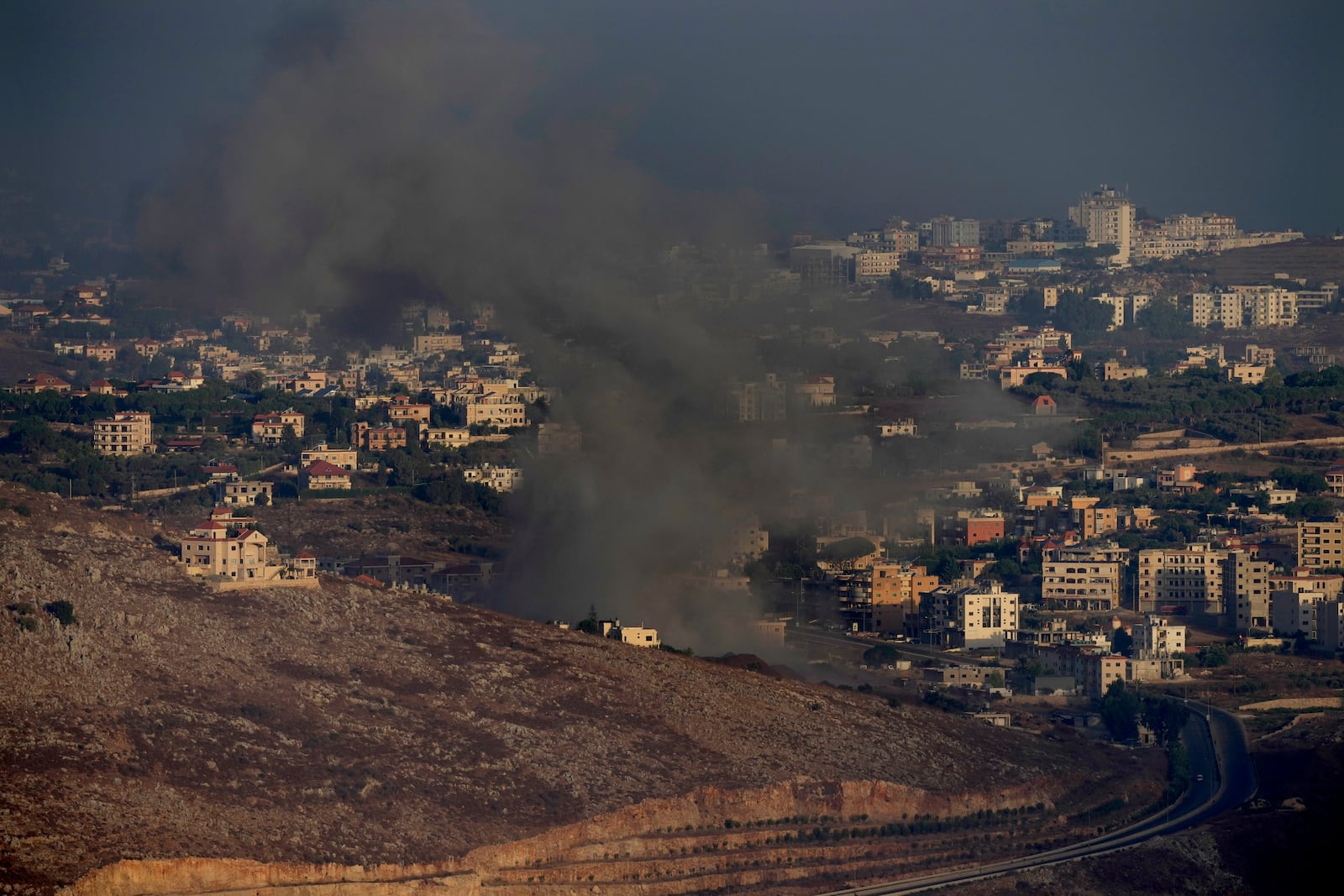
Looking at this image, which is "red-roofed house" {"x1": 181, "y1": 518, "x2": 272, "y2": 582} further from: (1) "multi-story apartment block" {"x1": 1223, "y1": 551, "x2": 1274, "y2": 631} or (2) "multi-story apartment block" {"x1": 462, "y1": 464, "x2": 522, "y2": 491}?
(1) "multi-story apartment block" {"x1": 1223, "y1": 551, "x2": 1274, "y2": 631}

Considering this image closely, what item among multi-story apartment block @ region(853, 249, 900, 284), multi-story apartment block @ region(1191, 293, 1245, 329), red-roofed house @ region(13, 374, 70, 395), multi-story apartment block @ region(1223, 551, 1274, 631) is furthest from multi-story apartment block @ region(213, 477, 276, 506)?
multi-story apartment block @ region(1191, 293, 1245, 329)

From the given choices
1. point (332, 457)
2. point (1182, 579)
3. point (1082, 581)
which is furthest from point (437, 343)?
point (1182, 579)

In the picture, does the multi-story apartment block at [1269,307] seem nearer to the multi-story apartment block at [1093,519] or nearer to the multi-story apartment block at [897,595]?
the multi-story apartment block at [1093,519]

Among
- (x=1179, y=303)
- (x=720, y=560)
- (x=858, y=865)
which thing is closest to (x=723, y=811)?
(x=858, y=865)

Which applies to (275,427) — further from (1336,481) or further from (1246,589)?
(1246,589)

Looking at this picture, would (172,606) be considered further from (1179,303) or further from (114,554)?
(1179,303)

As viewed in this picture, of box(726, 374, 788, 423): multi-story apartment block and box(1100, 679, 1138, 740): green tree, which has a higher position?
box(726, 374, 788, 423): multi-story apartment block
